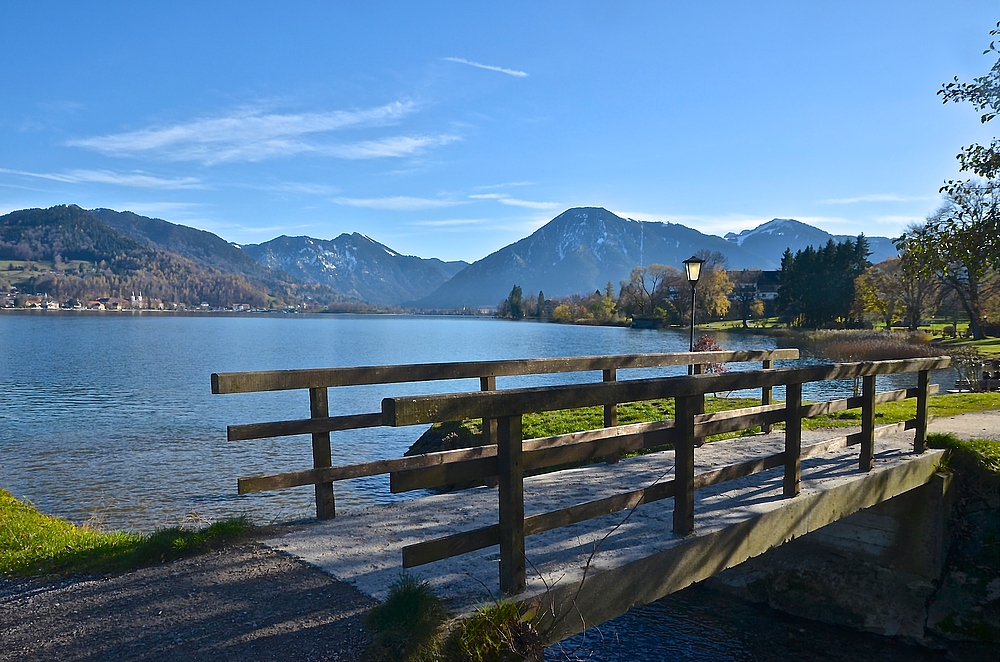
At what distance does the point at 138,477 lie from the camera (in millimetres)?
17062

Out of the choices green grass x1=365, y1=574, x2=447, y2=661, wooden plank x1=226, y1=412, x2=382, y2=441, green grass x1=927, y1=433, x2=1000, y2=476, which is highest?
wooden plank x1=226, y1=412, x2=382, y2=441

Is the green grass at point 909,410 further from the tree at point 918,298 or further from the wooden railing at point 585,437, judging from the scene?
the tree at point 918,298

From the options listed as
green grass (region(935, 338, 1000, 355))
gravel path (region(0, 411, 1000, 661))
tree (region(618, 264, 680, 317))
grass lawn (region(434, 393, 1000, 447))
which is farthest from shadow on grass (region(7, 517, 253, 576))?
tree (region(618, 264, 680, 317))

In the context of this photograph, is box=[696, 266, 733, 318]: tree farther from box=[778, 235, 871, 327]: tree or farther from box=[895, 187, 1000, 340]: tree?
box=[895, 187, 1000, 340]: tree

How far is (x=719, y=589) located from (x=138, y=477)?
14448mm

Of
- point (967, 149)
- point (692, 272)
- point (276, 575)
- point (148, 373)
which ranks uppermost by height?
point (967, 149)

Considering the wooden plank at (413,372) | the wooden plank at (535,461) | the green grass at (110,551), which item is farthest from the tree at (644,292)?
the green grass at (110,551)

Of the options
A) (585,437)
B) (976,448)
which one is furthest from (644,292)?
(585,437)

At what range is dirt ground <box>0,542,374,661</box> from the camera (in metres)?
3.86

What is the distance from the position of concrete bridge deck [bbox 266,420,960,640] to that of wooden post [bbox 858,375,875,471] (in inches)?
6.0

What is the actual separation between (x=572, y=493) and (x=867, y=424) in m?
3.68

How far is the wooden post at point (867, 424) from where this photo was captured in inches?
303

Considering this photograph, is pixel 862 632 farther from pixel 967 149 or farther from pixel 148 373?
pixel 148 373

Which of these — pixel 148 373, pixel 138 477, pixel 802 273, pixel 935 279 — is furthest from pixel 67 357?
pixel 802 273
